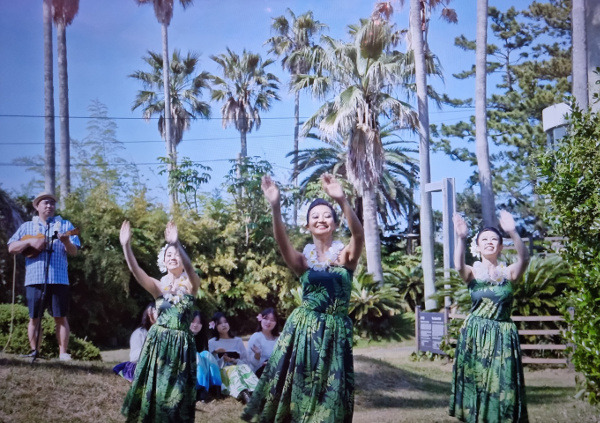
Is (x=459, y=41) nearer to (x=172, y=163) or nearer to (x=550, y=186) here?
(x=172, y=163)

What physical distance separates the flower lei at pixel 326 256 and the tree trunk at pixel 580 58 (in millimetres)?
7880

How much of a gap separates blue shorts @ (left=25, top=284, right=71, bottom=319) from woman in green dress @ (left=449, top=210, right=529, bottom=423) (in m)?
3.84

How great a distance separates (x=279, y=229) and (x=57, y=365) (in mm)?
3587

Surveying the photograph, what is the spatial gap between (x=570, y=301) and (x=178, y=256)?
9.62ft

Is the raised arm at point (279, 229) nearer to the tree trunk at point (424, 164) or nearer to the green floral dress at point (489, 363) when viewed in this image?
the green floral dress at point (489, 363)

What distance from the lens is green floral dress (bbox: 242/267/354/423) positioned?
3730mm

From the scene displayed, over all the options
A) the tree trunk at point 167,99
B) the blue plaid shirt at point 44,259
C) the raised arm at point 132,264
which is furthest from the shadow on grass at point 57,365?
the tree trunk at point 167,99

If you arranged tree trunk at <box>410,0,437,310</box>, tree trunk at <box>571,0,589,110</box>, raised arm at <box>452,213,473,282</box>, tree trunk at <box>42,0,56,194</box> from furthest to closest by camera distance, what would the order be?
tree trunk at <box>410,0,437,310</box> → tree trunk at <box>42,0,56,194</box> → tree trunk at <box>571,0,589,110</box> → raised arm at <box>452,213,473,282</box>

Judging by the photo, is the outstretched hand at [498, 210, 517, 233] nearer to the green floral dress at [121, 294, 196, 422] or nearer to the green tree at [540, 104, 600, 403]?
the green tree at [540, 104, 600, 403]

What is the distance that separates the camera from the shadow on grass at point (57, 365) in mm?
6129

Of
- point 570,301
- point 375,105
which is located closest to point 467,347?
point 570,301

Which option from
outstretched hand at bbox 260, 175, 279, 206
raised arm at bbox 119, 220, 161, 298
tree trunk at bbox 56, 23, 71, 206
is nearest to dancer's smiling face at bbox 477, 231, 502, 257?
outstretched hand at bbox 260, 175, 279, 206

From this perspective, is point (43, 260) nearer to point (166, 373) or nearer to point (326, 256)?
point (166, 373)

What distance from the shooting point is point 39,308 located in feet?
20.7
